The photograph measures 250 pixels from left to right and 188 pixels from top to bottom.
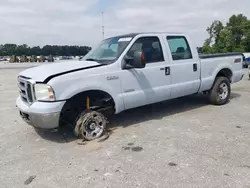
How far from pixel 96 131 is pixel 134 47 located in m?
1.84

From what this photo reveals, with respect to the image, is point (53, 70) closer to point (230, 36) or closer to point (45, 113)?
point (45, 113)

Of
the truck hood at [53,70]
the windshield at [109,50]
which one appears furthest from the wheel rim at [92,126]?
the windshield at [109,50]

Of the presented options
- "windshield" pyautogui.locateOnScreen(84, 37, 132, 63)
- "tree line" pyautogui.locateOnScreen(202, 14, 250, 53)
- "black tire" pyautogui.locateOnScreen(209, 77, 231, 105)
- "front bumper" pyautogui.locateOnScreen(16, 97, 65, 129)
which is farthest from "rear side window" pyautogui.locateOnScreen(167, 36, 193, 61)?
"tree line" pyautogui.locateOnScreen(202, 14, 250, 53)

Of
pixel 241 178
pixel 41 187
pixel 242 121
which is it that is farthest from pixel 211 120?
pixel 41 187

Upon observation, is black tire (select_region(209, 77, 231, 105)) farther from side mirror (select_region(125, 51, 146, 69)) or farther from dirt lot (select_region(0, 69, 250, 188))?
side mirror (select_region(125, 51, 146, 69))

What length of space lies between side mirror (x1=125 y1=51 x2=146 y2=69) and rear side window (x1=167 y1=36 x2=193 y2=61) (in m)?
1.30

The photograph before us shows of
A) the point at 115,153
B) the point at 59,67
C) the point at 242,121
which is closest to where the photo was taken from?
the point at 115,153

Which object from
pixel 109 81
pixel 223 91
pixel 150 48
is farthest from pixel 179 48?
pixel 109 81

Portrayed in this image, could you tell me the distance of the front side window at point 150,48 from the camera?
5203 mm

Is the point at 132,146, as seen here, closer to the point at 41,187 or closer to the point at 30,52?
the point at 41,187

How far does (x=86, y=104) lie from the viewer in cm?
470

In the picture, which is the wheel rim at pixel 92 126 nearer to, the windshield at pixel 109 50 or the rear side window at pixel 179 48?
the windshield at pixel 109 50

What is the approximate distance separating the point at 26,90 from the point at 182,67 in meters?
3.39

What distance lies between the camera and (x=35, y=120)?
168 inches
